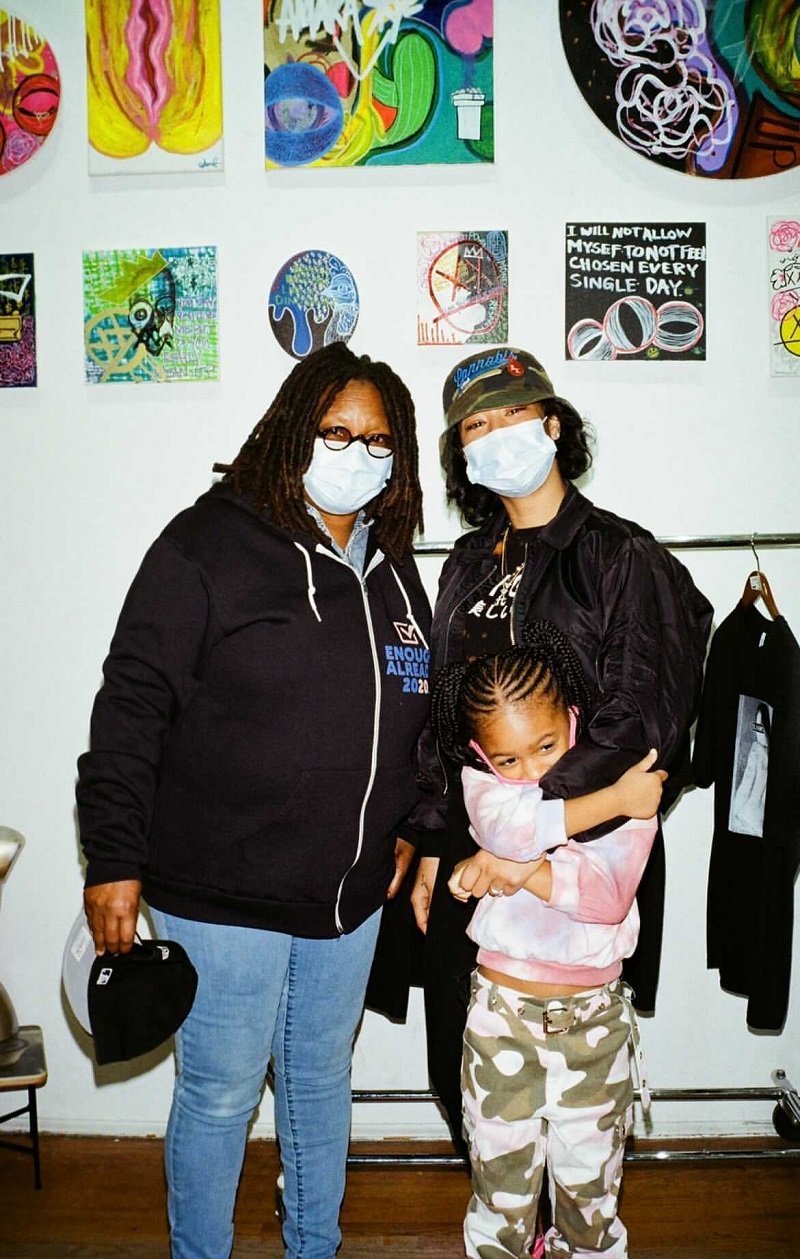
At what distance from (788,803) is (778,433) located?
83 centimetres

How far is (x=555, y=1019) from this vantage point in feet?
4.56

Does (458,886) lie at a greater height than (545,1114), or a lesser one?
greater

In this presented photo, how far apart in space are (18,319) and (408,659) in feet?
4.15

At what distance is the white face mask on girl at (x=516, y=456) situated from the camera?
155cm

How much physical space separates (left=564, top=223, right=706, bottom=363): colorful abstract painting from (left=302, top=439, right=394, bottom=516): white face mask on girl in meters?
0.81

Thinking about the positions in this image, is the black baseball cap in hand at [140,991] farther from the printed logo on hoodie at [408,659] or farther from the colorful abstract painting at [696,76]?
the colorful abstract painting at [696,76]

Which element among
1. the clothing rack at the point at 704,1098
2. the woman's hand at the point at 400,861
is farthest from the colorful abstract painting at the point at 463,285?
the woman's hand at the point at 400,861

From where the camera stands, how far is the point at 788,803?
1.76 m

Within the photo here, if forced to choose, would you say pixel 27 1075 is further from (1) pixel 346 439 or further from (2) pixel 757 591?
(2) pixel 757 591

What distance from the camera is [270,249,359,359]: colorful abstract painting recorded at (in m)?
2.13

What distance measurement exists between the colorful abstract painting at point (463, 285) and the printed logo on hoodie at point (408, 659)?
0.83 metres

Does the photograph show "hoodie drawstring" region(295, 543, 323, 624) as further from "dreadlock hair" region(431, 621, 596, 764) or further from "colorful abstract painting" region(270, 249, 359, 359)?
"colorful abstract painting" region(270, 249, 359, 359)

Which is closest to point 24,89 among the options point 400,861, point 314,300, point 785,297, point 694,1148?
point 314,300

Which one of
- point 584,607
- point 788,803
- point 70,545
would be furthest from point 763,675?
point 70,545
